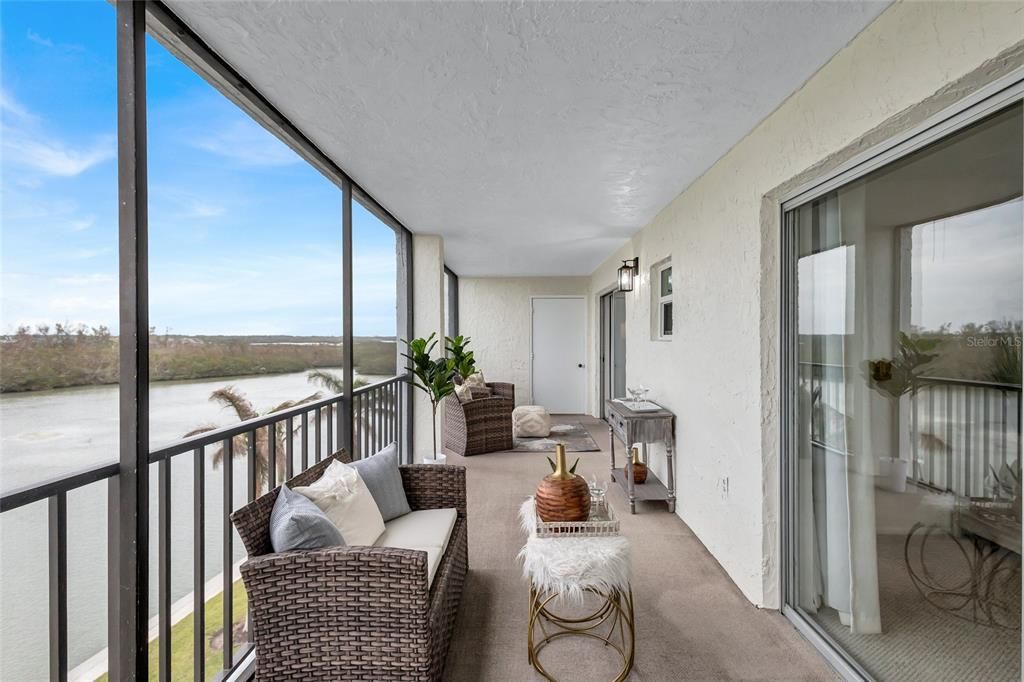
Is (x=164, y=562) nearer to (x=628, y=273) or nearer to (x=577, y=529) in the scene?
(x=577, y=529)

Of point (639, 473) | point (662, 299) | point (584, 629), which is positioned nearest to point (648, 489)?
point (639, 473)

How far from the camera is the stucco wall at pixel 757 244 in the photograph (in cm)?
129

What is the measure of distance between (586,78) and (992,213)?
135cm

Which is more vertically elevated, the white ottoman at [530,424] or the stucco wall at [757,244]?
the stucco wall at [757,244]

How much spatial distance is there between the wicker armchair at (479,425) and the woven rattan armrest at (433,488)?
2691 mm

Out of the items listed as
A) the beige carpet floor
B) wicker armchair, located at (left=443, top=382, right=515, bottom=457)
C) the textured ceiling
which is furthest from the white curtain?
wicker armchair, located at (left=443, top=382, right=515, bottom=457)

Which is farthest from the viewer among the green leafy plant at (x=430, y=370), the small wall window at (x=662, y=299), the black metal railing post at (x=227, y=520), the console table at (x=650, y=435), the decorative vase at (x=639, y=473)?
the green leafy plant at (x=430, y=370)

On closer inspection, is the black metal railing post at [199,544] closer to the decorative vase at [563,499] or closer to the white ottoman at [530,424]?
the decorative vase at [563,499]

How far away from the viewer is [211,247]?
239 centimetres

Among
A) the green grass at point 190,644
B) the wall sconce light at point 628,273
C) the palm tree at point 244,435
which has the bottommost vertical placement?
the green grass at point 190,644

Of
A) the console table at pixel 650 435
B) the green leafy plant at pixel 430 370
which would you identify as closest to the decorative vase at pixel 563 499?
the console table at pixel 650 435

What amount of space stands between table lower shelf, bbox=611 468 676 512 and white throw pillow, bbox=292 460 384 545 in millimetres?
2227

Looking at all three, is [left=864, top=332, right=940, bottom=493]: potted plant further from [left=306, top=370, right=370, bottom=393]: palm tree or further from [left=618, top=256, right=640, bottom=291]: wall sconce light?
[left=618, top=256, right=640, bottom=291]: wall sconce light

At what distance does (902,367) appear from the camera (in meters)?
1.53
